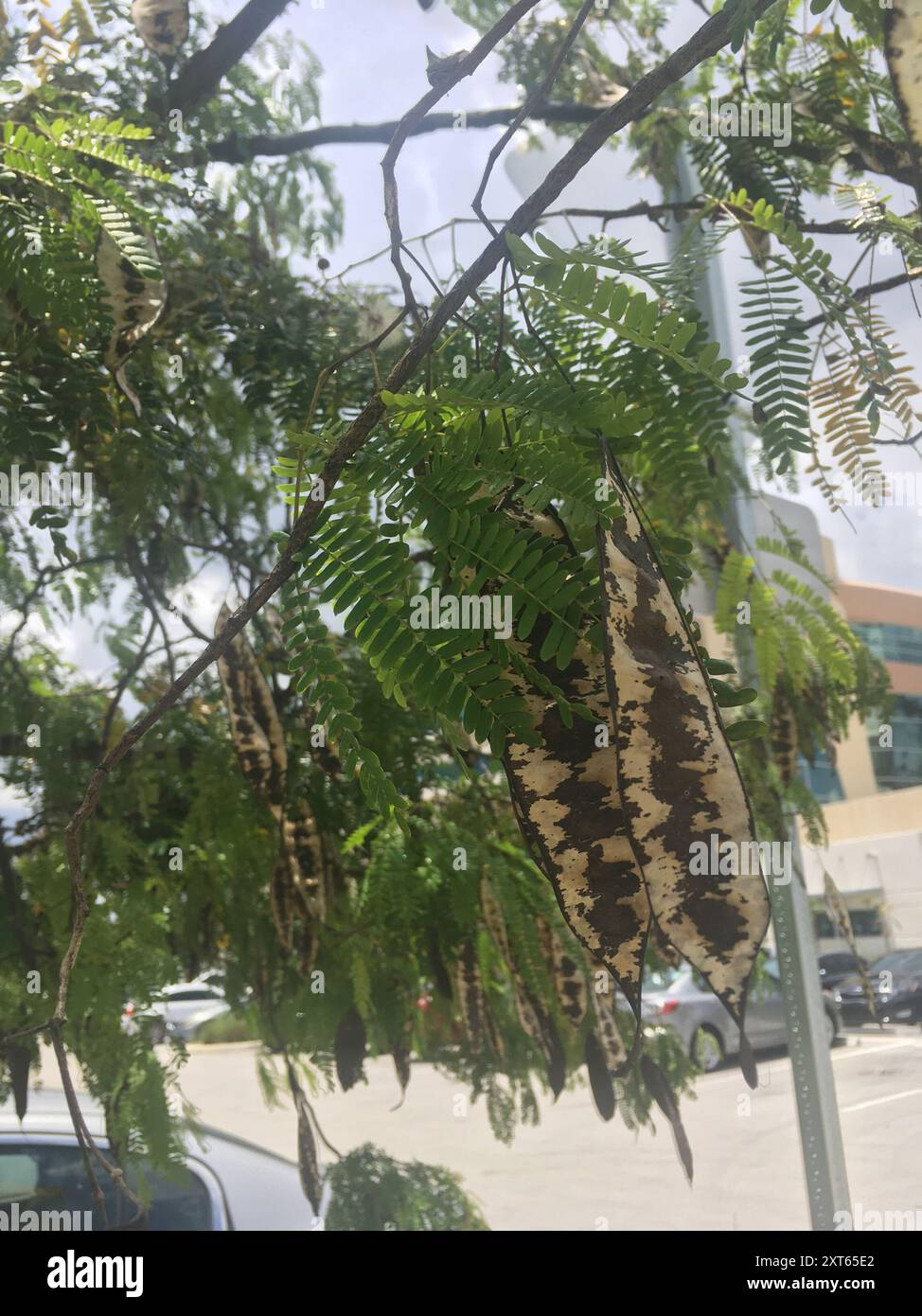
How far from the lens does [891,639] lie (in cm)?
158

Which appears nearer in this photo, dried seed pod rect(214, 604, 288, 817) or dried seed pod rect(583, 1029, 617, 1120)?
dried seed pod rect(214, 604, 288, 817)

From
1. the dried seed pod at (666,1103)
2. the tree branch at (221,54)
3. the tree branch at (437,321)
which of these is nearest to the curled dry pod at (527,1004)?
the dried seed pod at (666,1103)

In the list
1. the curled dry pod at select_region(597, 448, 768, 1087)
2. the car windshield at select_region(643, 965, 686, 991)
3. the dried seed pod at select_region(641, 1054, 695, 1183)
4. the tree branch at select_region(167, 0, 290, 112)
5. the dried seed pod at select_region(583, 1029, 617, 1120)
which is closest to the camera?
the curled dry pod at select_region(597, 448, 768, 1087)

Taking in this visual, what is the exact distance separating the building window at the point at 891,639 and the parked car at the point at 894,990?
426 mm

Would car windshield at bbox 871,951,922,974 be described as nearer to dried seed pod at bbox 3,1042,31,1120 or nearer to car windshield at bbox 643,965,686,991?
car windshield at bbox 643,965,686,991

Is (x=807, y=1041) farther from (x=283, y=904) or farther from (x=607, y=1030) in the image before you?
(x=283, y=904)

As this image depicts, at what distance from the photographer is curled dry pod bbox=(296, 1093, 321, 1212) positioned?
1374 mm

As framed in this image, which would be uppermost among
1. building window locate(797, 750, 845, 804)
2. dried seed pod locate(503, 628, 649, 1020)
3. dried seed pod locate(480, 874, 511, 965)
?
building window locate(797, 750, 845, 804)

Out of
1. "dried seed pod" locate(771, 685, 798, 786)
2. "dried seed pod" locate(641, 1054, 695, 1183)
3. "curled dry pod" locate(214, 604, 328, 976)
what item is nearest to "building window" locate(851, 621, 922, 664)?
"dried seed pod" locate(771, 685, 798, 786)

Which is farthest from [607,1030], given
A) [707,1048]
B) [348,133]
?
[348,133]

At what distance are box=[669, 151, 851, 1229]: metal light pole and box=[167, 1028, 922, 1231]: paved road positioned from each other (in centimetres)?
2

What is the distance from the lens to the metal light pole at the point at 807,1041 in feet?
5.05

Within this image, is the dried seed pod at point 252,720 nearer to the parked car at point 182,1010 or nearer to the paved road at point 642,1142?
the parked car at point 182,1010

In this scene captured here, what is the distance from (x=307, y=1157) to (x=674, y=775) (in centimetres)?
135
